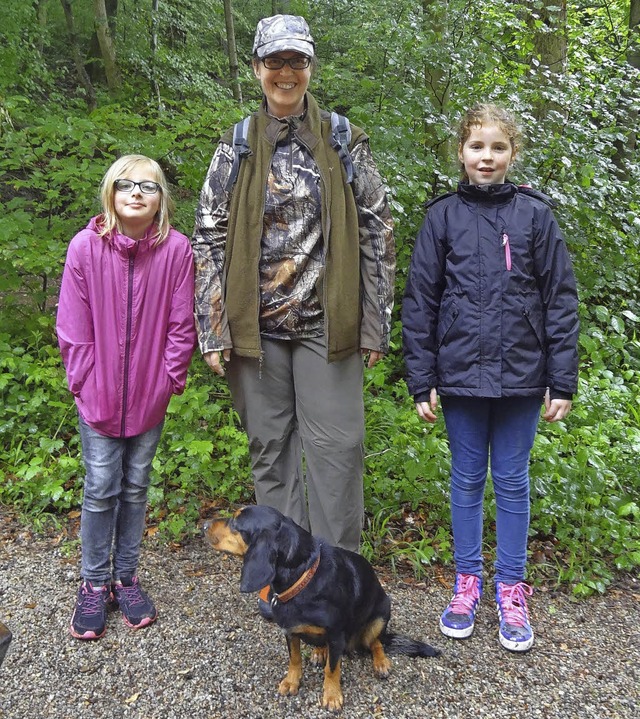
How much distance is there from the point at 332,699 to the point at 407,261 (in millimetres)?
3797

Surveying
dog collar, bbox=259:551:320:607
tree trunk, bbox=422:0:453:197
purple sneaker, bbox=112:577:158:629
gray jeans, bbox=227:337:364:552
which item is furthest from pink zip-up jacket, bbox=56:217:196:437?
tree trunk, bbox=422:0:453:197

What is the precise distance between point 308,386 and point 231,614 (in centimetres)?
134

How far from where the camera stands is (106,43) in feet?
31.5

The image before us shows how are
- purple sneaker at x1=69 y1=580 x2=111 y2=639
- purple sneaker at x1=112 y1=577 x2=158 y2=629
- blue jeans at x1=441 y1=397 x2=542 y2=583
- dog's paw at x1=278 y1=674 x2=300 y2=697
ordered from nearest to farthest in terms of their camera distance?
dog's paw at x1=278 y1=674 x2=300 y2=697, blue jeans at x1=441 y1=397 x2=542 y2=583, purple sneaker at x1=69 y1=580 x2=111 y2=639, purple sneaker at x1=112 y1=577 x2=158 y2=629

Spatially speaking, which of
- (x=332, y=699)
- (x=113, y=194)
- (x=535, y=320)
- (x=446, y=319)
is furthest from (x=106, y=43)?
(x=332, y=699)

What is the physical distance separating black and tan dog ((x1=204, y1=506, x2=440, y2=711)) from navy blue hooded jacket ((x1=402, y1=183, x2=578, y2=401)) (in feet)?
3.00

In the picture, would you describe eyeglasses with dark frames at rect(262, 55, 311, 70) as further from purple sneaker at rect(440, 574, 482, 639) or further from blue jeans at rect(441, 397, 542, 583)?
purple sneaker at rect(440, 574, 482, 639)

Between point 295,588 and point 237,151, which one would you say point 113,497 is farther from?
point 237,151

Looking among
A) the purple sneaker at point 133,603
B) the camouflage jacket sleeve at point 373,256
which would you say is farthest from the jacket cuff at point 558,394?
the purple sneaker at point 133,603

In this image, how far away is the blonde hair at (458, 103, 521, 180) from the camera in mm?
2814

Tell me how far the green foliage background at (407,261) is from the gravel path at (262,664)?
401mm

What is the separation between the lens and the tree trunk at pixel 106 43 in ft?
30.8

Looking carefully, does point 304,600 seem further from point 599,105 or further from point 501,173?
point 599,105

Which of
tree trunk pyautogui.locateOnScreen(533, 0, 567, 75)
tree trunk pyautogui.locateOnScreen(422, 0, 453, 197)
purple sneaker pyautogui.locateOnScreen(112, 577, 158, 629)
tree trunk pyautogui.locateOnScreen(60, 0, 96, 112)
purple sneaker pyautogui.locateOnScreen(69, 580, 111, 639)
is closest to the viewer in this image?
purple sneaker pyautogui.locateOnScreen(69, 580, 111, 639)
